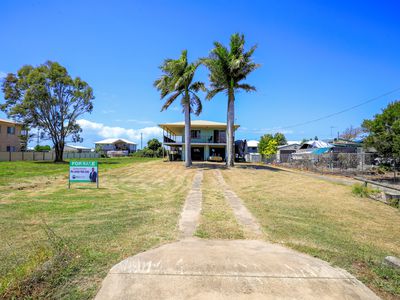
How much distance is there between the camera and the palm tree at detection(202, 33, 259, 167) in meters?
21.7

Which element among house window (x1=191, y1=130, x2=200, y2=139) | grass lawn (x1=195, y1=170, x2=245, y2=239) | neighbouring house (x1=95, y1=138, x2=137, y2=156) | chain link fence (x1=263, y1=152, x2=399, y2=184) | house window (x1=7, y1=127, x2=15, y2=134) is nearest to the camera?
grass lawn (x1=195, y1=170, x2=245, y2=239)

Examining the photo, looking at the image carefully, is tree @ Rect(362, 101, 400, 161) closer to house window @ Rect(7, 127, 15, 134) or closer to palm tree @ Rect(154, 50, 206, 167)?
palm tree @ Rect(154, 50, 206, 167)

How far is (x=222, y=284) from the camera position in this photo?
302 centimetres

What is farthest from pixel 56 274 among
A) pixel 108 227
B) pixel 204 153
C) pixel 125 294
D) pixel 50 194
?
pixel 204 153

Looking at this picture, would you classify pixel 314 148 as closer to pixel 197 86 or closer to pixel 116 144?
pixel 197 86

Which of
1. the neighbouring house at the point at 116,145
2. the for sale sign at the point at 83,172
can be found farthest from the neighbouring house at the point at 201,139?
the neighbouring house at the point at 116,145

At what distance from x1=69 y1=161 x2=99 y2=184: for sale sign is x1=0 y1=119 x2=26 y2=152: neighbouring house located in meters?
33.0

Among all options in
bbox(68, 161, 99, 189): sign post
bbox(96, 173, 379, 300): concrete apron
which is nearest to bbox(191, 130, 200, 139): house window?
bbox(68, 161, 99, 189): sign post

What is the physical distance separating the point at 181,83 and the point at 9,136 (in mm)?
33496

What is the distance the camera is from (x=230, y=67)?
71.1ft

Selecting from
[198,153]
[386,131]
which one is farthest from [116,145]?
[386,131]

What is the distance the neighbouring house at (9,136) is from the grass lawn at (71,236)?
36436 millimetres

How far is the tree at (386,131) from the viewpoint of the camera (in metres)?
18.1

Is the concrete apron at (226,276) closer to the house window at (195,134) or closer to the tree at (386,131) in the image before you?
the tree at (386,131)
